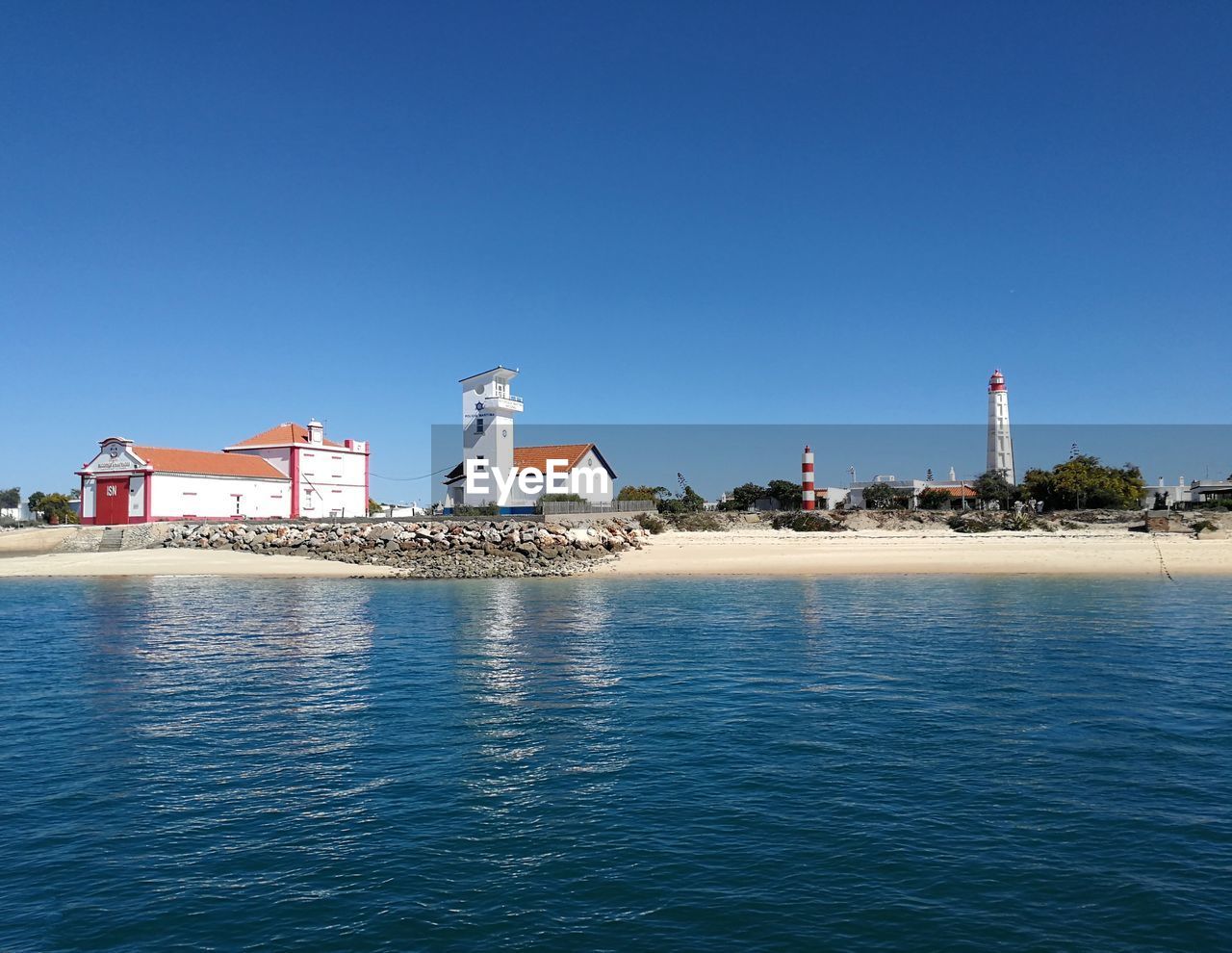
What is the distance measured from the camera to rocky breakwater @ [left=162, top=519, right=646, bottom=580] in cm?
4072

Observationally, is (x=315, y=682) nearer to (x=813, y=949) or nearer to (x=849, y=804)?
(x=849, y=804)

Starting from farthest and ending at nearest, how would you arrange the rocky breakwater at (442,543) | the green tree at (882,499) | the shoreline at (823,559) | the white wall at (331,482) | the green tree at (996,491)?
the green tree at (882,499)
the green tree at (996,491)
the white wall at (331,482)
the rocky breakwater at (442,543)
the shoreline at (823,559)

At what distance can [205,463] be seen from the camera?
59219 millimetres

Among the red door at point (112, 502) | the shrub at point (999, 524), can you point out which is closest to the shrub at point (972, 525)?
the shrub at point (999, 524)

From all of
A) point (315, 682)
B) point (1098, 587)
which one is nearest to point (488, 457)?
point (1098, 587)

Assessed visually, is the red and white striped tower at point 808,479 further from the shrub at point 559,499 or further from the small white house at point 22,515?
the small white house at point 22,515

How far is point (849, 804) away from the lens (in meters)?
9.56

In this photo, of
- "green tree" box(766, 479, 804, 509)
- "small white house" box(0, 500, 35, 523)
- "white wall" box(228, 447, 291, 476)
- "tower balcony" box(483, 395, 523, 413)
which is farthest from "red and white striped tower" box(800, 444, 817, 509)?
"small white house" box(0, 500, 35, 523)

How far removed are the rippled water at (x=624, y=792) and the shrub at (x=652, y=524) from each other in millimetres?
34141

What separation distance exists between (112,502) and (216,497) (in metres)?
6.30

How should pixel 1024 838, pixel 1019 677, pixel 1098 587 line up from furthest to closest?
pixel 1098 587, pixel 1019 677, pixel 1024 838

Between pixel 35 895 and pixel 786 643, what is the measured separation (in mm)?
15455

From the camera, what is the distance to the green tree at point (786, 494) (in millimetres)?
70500

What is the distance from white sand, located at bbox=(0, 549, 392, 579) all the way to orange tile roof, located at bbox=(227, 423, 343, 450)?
15.2 metres
